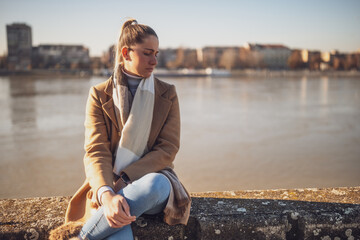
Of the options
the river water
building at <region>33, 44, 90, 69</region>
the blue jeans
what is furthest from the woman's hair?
building at <region>33, 44, 90, 69</region>

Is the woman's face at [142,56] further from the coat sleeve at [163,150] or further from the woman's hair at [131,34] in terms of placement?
the coat sleeve at [163,150]

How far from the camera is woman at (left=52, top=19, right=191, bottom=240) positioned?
5.35 ft

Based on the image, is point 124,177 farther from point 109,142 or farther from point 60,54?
point 60,54

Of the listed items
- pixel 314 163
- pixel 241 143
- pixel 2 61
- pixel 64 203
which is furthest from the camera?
pixel 2 61

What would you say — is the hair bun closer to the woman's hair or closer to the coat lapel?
the woman's hair

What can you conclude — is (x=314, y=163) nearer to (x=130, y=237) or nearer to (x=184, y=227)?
(x=184, y=227)

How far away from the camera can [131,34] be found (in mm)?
1796

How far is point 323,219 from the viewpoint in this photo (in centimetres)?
172

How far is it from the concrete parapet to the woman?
0.32ft

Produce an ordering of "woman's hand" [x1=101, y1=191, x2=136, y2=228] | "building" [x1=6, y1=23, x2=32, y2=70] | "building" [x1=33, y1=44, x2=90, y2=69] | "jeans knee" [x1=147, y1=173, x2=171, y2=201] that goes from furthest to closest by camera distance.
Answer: "building" [x1=33, y1=44, x2=90, y2=69] < "building" [x1=6, y1=23, x2=32, y2=70] < "jeans knee" [x1=147, y1=173, x2=171, y2=201] < "woman's hand" [x1=101, y1=191, x2=136, y2=228]

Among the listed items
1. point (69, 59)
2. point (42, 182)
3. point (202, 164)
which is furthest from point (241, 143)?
point (69, 59)

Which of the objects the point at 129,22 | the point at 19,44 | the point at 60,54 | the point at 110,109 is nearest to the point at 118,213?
the point at 110,109

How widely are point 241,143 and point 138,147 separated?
451 centimetres

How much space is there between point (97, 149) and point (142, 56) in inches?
21.3
